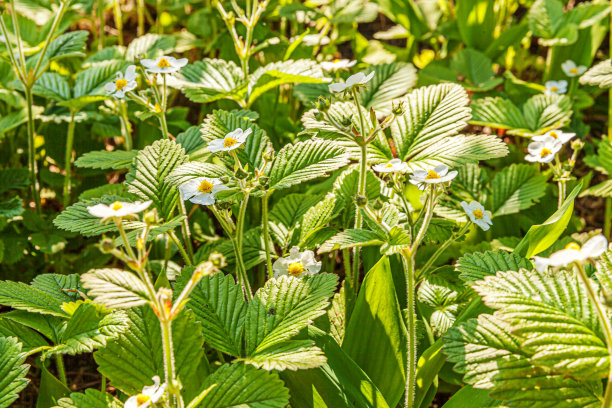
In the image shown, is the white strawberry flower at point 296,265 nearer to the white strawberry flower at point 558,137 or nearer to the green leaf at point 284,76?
the green leaf at point 284,76

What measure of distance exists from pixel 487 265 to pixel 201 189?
60 cm

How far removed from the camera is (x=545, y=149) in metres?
1.40

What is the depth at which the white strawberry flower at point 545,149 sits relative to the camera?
1.37 meters

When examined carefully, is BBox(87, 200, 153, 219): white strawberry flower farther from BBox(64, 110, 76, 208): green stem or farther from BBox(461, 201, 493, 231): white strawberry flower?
BBox(64, 110, 76, 208): green stem

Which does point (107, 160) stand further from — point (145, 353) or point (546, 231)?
point (546, 231)

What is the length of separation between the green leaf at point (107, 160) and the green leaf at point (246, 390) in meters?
0.73

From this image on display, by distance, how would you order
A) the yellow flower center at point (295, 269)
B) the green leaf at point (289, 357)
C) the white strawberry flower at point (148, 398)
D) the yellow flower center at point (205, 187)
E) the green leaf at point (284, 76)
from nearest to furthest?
1. the white strawberry flower at point (148, 398)
2. the green leaf at point (289, 357)
3. the yellow flower center at point (205, 187)
4. the yellow flower center at point (295, 269)
5. the green leaf at point (284, 76)

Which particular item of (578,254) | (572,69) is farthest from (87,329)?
(572,69)

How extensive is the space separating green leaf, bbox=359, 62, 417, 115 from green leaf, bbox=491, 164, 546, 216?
0.40 m

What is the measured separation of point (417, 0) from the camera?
9.14 feet

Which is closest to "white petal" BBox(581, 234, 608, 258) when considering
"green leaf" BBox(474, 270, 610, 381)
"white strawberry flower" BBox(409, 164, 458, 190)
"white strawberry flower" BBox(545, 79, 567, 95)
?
"green leaf" BBox(474, 270, 610, 381)

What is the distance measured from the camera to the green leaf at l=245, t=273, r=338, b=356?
107cm

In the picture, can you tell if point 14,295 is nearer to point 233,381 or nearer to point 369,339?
point 233,381

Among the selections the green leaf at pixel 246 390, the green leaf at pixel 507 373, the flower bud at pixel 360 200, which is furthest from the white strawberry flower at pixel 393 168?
the green leaf at pixel 246 390
